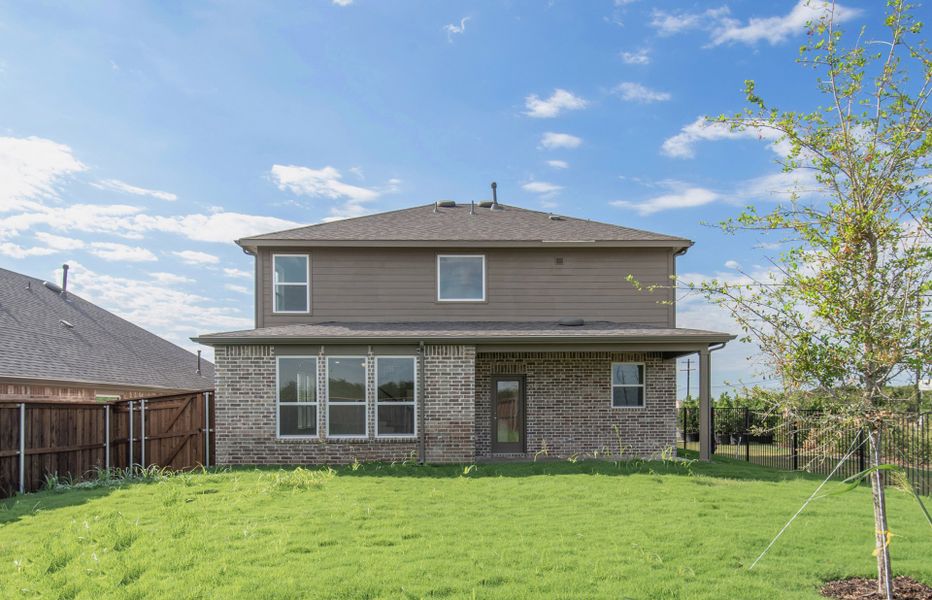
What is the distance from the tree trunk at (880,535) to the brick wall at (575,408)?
30.4ft

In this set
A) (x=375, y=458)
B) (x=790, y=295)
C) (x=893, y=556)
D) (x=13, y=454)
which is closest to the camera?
(x=790, y=295)

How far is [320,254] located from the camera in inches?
609

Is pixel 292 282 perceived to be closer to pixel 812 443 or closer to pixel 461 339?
pixel 461 339

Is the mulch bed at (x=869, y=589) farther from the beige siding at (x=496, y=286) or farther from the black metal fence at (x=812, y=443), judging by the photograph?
the beige siding at (x=496, y=286)

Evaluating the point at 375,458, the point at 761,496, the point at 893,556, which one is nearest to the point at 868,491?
the point at 761,496

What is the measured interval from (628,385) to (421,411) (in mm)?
5149

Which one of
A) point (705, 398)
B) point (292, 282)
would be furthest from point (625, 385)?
point (292, 282)

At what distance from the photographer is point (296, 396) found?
1377 centimetres

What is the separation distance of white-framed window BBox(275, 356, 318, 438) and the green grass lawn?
2689 millimetres

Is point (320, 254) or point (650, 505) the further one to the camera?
point (320, 254)

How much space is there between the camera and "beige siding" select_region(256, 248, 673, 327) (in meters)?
15.5

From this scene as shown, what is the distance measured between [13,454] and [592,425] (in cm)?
1134

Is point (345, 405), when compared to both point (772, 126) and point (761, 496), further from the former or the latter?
point (772, 126)

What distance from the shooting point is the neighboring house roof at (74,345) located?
16547mm
